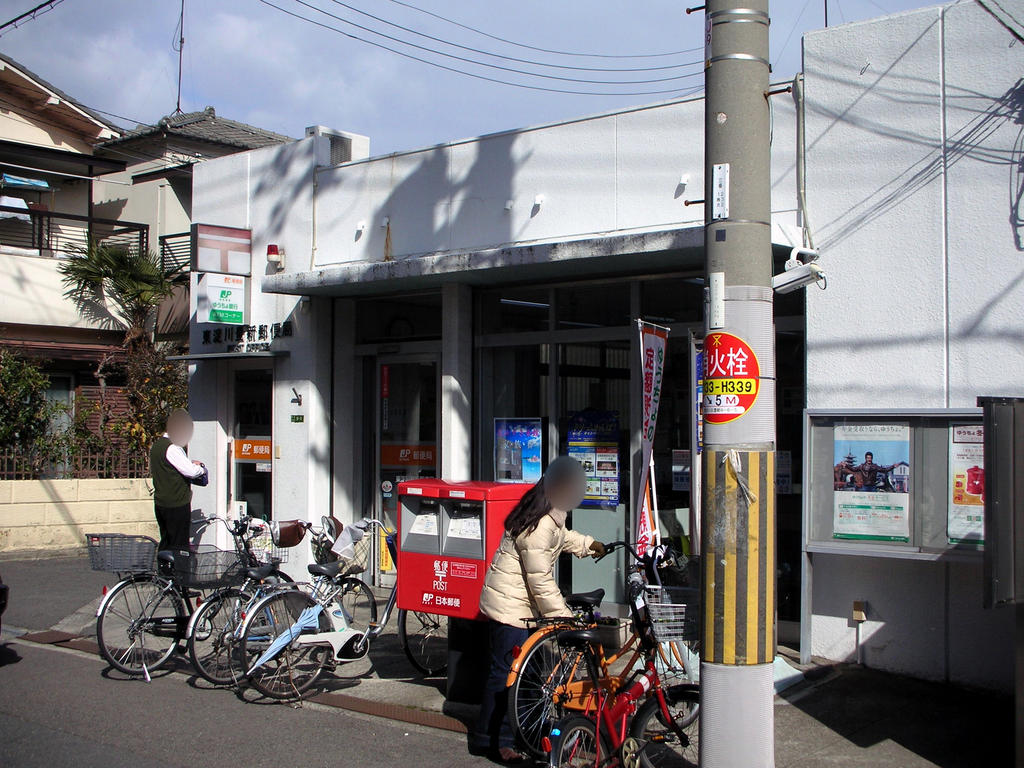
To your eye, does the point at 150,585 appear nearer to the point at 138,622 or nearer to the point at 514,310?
the point at 138,622

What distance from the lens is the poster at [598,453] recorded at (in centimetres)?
931

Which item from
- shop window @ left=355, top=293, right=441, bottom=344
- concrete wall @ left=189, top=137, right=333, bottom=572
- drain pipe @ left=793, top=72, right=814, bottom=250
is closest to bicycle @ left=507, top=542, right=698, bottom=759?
drain pipe @ left=793, top=72, right=814, bottom=250

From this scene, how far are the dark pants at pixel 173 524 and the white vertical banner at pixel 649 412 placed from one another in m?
4.62

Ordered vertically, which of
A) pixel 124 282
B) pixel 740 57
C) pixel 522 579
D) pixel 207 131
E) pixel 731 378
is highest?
pixel 207 131

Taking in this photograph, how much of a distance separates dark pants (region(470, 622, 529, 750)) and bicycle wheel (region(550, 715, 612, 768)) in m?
0.73

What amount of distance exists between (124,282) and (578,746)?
1558 centimetres

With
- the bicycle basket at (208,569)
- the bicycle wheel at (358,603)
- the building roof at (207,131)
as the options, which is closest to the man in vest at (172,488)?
the bicycle basket at (208,569)

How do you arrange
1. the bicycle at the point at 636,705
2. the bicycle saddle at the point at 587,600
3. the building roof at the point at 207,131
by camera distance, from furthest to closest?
the building roof at the point at 207,131 → the bicycle saddle at the point at 587,600 → the bicycle at the point at 636,705

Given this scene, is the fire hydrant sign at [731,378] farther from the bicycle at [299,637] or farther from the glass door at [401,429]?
the glass door at [401,429]

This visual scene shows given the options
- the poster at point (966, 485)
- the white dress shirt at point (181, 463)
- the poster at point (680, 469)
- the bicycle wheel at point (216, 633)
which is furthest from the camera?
the white dress shirt at point (181, 463)

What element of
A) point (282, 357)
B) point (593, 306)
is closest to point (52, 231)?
point (282, 357)

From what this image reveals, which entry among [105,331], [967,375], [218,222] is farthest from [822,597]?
[105,331]

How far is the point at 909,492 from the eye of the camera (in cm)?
711

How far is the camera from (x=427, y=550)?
7207 mm
